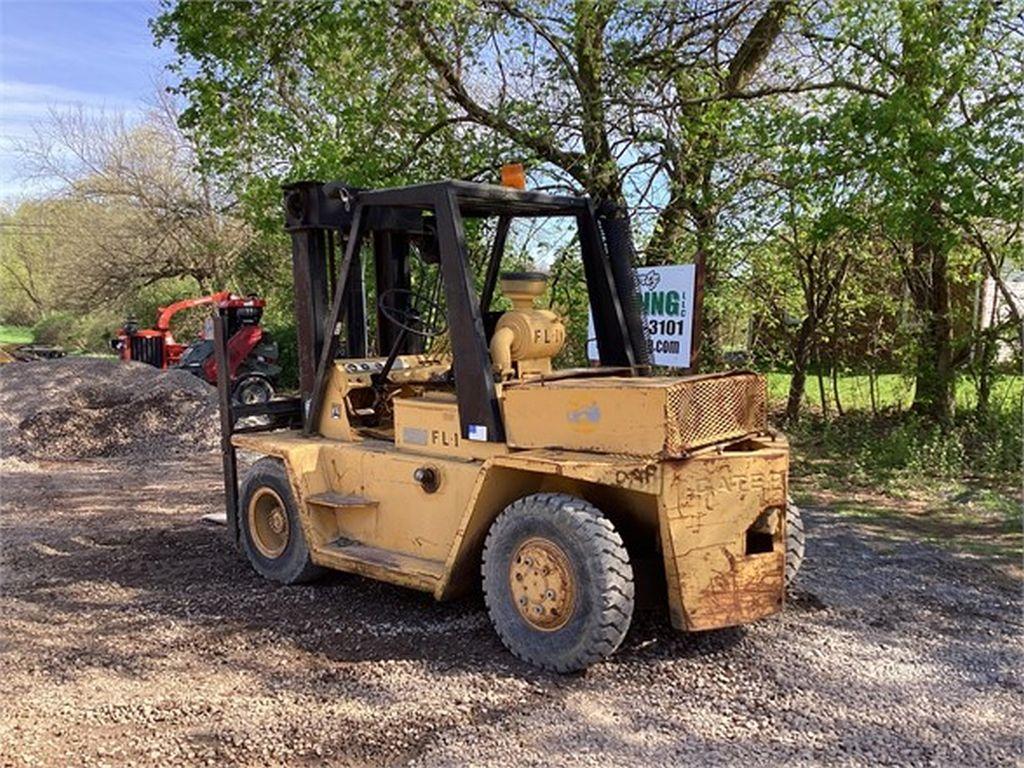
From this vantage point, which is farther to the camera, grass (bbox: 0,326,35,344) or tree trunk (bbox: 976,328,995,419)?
grass (bbox: 0,326,35,344)

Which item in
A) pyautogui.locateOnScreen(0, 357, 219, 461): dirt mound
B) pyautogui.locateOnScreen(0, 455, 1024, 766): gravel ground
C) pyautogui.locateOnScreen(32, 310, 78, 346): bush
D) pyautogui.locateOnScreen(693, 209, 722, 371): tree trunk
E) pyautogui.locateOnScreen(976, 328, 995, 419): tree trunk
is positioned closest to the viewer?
pyautogui.locateOnScreen(0, 455, 1024, 766): gravel ground

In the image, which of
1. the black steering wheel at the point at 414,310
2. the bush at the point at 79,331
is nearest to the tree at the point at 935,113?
the black steering wheel at the point at 414,310

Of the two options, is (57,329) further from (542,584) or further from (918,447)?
(542,584)

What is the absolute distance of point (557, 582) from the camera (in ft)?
14.1

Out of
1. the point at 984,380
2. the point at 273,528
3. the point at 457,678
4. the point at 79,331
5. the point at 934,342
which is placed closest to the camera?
the point at 457,678

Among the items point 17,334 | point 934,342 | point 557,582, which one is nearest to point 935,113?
point 934,342

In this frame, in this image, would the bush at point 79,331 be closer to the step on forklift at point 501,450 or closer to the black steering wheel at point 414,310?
the black steering wheel at point 414,310

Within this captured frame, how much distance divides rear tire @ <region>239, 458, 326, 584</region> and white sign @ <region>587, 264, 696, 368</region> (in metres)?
3.35

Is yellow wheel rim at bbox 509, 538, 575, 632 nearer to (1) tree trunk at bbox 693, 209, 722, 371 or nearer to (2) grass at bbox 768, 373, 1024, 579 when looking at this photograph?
(2) grass at bbox 768, 373, 1024, 579

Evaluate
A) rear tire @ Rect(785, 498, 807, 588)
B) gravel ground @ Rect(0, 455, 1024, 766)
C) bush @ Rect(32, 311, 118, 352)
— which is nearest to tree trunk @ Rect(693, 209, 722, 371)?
gravel ground @ Rect(0, 455, 1024, 766)

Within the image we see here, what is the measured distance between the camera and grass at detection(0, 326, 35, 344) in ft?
105

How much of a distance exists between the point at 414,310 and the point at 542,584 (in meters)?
2.41

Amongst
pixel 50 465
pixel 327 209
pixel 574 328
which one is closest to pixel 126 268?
pixel 50 465

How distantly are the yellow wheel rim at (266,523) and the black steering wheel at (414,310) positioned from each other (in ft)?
4.35
